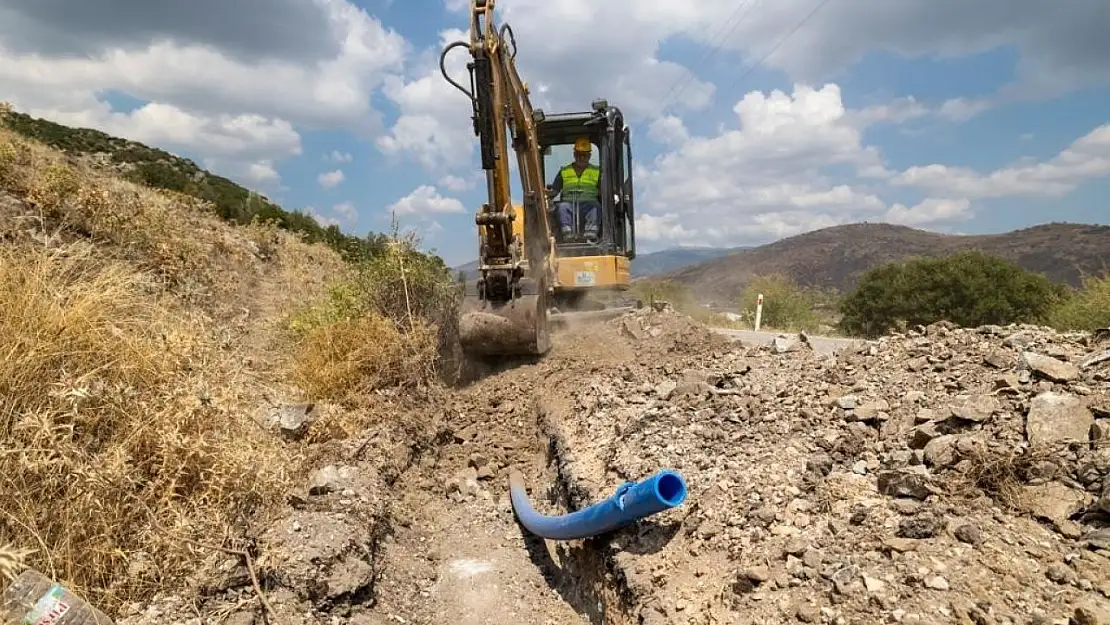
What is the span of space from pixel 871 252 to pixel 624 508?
80.4 m

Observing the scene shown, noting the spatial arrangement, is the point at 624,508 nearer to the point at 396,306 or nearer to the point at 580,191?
the point at 396,306

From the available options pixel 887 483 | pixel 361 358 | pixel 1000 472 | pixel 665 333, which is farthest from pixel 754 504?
pixel 361 358

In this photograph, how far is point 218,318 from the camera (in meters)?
7.88

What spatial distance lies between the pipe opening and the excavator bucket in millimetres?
3614

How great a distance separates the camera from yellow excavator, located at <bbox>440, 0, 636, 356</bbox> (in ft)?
22.7

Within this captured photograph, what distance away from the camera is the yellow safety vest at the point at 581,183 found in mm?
8672

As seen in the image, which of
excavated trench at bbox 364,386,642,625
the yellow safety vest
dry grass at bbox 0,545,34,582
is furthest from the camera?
the yellow safety vest

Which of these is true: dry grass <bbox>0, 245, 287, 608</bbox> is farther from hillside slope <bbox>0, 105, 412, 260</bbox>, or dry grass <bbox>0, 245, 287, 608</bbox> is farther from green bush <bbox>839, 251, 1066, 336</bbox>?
green bush <bbox>839, 251, 1066, 336</bbox>

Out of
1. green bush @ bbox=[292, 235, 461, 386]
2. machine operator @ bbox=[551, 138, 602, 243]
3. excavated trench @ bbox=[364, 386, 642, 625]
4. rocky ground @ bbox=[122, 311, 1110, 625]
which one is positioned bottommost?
excavated trench @ bbox=[364, 386, 642, 625]

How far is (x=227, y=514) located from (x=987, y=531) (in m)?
4.02

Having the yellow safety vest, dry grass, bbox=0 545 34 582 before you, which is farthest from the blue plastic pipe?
the yellow safety vest

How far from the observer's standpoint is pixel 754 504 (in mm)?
3787

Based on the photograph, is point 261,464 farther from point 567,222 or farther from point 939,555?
point 567,222

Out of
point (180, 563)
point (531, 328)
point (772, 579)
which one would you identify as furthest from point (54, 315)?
point (772, 579)
